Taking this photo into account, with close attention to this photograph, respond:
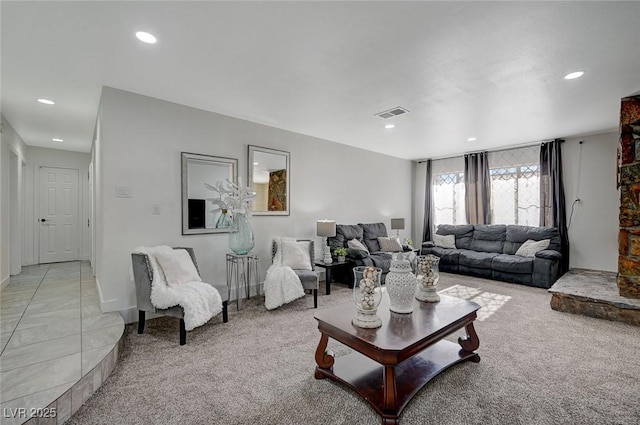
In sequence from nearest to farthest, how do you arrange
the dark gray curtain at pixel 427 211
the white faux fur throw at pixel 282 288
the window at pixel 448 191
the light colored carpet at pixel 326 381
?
the light colored carpet at pixel 326 381
the white faux fur throw at pixel 282 288
the window at pixel 448 191
the dark gray curtain at pixel 427 211

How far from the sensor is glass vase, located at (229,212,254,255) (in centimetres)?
367

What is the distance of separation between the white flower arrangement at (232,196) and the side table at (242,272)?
2.03ft

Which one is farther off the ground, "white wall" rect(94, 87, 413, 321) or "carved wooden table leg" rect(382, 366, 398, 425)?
"white wall" rect(94, 87, 413, 321)

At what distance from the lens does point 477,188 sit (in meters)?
6.26

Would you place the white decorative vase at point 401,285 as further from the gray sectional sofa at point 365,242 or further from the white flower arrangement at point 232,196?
the gray sectional sofa at point 365,242

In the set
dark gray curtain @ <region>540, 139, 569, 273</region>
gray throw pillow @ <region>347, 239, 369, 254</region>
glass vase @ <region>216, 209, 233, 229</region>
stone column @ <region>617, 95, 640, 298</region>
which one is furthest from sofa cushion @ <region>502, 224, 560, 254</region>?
glass vase @ <region>216, 209, 233, 229</region>

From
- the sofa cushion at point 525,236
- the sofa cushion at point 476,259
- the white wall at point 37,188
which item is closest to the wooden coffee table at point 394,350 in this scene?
the sofa cushion at point 476,259

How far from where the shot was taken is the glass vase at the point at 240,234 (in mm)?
3672

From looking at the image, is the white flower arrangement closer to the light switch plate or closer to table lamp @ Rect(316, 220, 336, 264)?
the light switch plate

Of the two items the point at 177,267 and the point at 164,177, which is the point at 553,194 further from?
the point at 164,177

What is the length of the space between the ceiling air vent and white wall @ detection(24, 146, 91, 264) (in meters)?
6.47

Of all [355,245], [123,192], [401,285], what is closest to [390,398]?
[401,285]

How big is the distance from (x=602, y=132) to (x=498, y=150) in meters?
1.54

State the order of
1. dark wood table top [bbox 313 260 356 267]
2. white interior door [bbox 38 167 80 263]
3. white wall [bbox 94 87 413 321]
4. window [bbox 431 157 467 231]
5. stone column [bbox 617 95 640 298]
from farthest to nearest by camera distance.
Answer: window [bbox 431 157 467 231] < white interior door [bbox 38 167 80 263] < dark wood table top [bbox 313 260 356 267] < stone column [bbox 617 95 640 298] < white wall [bbox 94 87 413 321]
